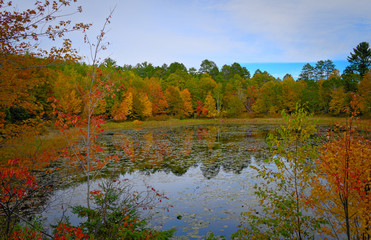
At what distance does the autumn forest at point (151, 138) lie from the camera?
5.46m

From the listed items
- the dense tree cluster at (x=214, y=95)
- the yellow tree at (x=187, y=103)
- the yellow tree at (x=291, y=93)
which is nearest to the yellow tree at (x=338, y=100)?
the dense tree cluster at (x=214, y=95)

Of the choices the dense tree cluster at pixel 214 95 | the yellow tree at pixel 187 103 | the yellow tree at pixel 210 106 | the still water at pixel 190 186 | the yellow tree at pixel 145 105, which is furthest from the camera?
the yellow tree at pixel 210 106

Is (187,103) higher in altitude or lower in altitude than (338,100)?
lower

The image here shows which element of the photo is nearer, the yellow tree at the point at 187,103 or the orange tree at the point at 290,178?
the orange tree at the point at 290,178

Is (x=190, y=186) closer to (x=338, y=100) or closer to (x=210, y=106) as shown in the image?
(x=338, y=100)

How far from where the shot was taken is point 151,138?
2936 centimetres

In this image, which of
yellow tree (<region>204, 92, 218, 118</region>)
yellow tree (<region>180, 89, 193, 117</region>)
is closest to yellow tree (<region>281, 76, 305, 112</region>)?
yellow tree (<region>204, 92, 218, 118</region>)

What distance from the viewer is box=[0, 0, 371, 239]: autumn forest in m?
5.46

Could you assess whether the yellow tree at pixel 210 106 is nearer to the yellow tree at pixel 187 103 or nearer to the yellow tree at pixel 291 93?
the yellow tree at pixel 187 103

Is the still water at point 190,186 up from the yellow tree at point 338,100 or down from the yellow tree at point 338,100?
down

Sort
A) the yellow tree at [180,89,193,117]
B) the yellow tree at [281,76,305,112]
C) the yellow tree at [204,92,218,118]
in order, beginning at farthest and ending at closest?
the yellow tree at [204,92,218,118] < the yellow tree at [180,89,193,117] < the yellow tree at [281,76,305,112]

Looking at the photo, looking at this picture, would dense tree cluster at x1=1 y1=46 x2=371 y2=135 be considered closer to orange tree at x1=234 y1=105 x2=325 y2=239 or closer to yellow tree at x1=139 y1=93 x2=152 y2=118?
yellow tree at x1=139 y1=93 x2=152 y2=118

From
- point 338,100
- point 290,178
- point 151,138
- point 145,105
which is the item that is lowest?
point 151,138

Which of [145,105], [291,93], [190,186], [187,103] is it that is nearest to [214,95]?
[187,103]
